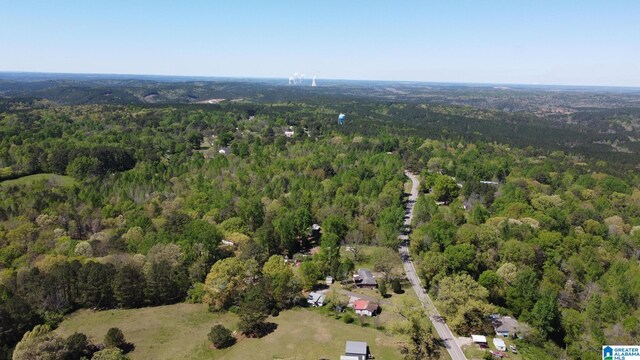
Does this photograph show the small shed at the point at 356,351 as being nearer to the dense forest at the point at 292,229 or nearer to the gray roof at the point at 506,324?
the dense forest at the point at 292,229

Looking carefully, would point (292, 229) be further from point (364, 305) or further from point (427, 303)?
point (427, 303)

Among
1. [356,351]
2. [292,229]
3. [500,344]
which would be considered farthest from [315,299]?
[500,344]

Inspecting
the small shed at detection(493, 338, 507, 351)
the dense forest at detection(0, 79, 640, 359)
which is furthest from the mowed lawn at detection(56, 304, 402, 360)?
the small shed at detection(493, 338, 507, 351)

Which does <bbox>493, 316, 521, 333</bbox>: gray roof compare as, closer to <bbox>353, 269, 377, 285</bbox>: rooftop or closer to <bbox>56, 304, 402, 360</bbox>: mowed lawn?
<bbox>56, 304, 402, 360</bbox>: mowed lawn

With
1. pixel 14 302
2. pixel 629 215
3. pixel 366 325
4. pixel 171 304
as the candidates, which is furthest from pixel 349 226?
pixel 629 215

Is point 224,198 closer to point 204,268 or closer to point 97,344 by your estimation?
point 204,268
